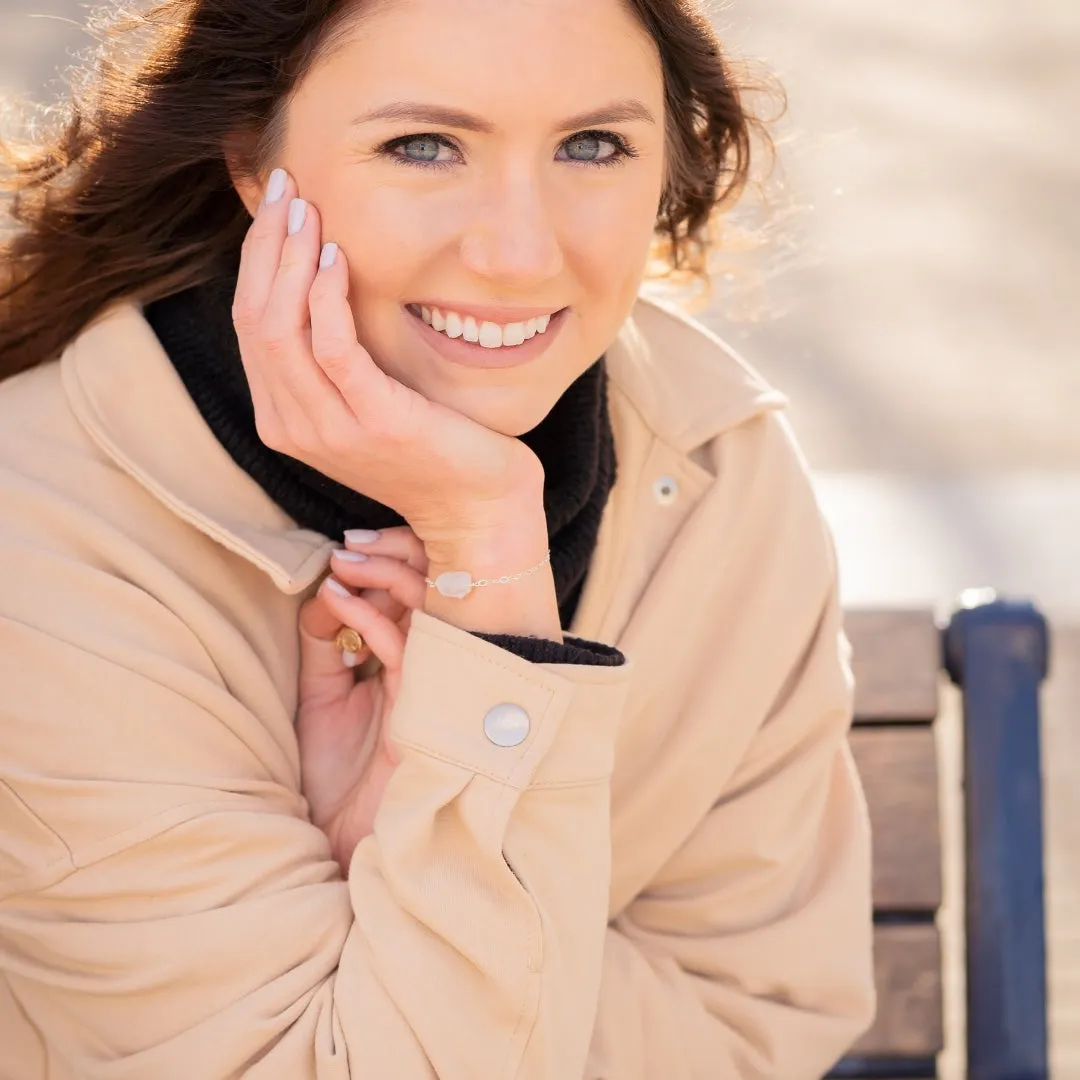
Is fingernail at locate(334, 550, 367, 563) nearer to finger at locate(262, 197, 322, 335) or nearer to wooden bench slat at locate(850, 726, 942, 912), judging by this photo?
finger at locate(262, 197, 322, 335)

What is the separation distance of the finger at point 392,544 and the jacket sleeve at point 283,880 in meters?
0.20

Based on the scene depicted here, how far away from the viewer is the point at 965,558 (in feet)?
16.0

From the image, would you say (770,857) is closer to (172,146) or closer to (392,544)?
(392,544)

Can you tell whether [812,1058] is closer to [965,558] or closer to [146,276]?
[146,276]

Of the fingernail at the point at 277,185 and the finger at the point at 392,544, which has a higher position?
the fingernail at the point at 277,185

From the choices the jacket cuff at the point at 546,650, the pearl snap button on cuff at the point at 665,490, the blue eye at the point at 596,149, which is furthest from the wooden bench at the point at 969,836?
the blue eye at the point at 596,149

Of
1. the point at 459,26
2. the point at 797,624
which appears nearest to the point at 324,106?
the point at 459,26

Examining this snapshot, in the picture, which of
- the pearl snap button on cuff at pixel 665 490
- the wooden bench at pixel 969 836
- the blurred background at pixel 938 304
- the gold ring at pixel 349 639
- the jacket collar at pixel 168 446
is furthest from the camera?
the blurred background at pixel 938 304

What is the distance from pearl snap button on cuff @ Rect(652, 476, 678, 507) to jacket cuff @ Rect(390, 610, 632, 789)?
17.4 inches

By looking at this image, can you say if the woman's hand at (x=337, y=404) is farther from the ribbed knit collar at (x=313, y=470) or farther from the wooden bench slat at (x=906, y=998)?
the wooden bench slat at (x=906, y=998)

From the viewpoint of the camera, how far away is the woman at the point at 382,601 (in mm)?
2070

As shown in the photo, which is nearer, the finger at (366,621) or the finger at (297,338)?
the finger at (297,338)

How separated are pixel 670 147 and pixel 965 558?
2.66 m

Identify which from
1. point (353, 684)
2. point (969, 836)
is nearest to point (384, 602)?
point (353, 684)
